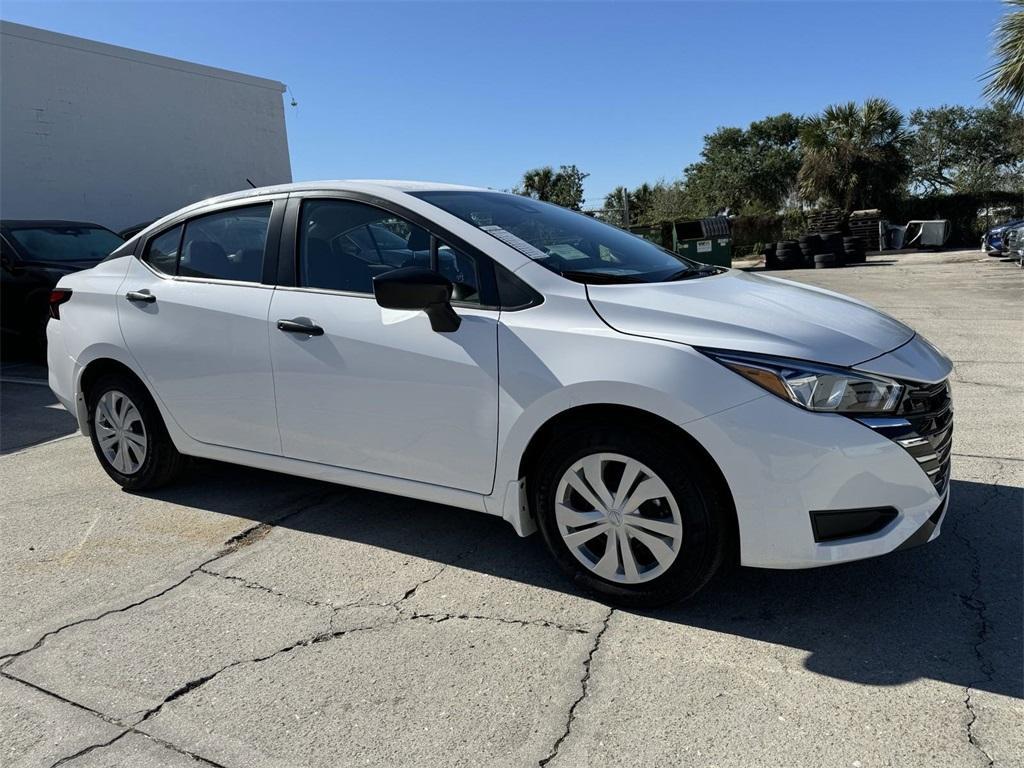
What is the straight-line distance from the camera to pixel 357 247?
359 cm

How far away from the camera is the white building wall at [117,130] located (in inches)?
502

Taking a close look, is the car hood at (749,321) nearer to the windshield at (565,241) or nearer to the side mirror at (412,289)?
the windshield at (565,241)

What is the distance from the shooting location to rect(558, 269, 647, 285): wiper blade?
3.11 meters

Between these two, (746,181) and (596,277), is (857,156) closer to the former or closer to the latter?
(746,181)

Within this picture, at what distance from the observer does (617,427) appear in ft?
9.26

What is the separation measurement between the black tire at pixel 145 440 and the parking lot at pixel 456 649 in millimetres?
228

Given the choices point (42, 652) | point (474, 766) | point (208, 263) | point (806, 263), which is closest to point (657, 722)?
point (474, 766)

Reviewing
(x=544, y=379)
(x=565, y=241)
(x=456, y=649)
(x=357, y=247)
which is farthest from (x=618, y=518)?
(x=357, y=247)

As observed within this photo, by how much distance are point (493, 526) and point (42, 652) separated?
194 cm

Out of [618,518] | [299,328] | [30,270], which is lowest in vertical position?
[618,518]

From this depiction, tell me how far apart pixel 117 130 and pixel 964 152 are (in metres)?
53.2

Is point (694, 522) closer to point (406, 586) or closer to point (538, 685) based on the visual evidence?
point (538, 685)

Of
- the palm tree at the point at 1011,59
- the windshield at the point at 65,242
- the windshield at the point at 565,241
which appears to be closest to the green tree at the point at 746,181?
the palm tree at the point at 1011,59

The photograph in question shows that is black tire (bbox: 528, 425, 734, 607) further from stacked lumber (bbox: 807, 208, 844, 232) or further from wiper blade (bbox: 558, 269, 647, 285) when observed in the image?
stacked lumber (bbox: 807, 208, 844, 232)
